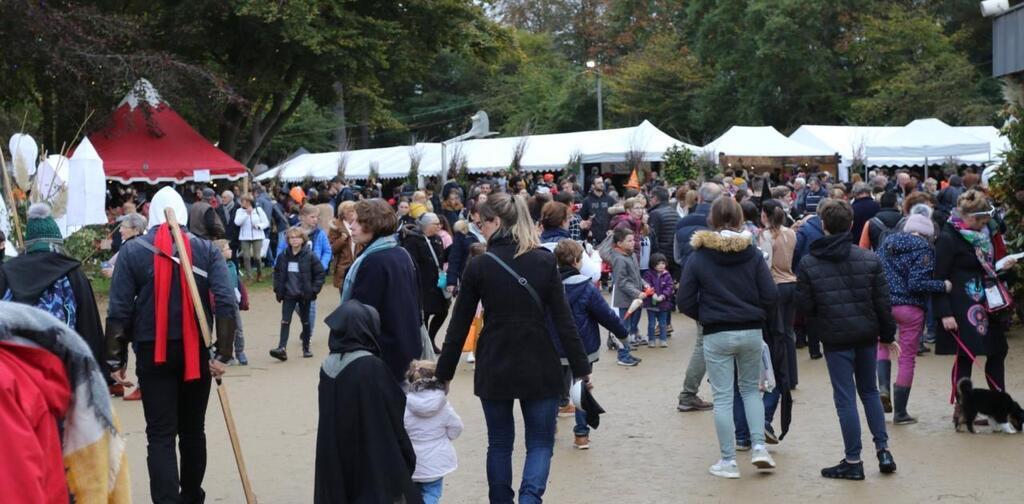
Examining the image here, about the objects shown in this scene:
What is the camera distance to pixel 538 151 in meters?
35.7

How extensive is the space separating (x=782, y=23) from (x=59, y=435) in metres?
48.6

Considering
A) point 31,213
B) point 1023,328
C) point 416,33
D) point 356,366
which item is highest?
point 416,33

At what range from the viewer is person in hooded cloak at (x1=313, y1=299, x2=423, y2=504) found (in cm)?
530

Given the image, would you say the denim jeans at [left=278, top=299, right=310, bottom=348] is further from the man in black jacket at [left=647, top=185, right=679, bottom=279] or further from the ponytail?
the ponytail

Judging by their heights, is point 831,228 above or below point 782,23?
below

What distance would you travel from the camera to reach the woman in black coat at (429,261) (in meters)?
11.8

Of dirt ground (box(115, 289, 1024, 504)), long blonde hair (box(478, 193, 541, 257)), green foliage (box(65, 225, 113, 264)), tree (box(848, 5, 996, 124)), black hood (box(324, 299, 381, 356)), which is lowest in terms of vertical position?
dirt ground (box(115, 289, 1024, 504))

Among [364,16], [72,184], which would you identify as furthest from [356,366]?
[364,16]

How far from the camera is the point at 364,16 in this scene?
26.6m

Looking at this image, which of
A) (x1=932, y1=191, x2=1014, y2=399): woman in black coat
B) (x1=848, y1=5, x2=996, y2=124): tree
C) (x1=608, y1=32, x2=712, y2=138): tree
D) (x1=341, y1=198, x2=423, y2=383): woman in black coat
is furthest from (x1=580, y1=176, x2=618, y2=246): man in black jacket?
(x1=608, y1=32, x2=712, y2=138): tree

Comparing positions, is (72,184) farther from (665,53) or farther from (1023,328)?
(665,53)

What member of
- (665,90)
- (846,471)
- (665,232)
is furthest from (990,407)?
(665,90)

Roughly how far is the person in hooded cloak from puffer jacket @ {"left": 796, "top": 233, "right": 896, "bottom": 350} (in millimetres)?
3066

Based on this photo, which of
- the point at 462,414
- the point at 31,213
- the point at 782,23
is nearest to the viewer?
the point at 31,213
